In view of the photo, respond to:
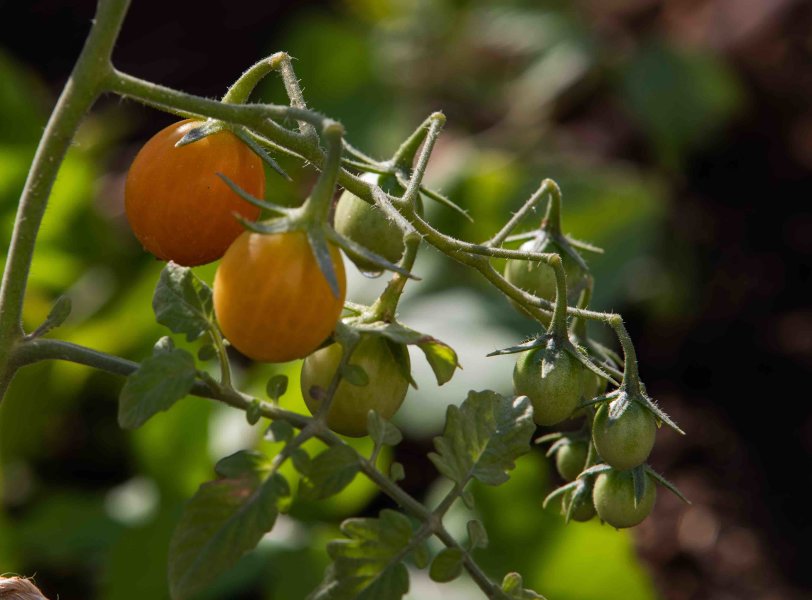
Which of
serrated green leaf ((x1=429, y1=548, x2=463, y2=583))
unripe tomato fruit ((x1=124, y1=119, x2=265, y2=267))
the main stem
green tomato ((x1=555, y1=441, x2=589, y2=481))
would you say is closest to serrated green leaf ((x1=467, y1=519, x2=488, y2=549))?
serrated green leaf ((x1=429, y1=548, x2=463, y2=583))

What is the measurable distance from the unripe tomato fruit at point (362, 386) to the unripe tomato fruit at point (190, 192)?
15cm

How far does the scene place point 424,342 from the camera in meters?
0.91

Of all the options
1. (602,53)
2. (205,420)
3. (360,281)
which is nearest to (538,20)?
(602,53)

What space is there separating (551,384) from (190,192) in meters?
0.38

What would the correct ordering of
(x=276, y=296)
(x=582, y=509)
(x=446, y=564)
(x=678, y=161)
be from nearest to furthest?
1. (x=276, y=296)
2. (x=446, y=564)
3. (x=582, y=509)
4. (x=678, y=161)

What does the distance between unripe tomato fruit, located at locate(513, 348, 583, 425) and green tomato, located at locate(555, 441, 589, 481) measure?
0.51 ft

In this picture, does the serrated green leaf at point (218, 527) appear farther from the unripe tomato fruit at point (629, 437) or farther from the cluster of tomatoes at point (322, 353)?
the unripe tomato fruit at point (629, 437)

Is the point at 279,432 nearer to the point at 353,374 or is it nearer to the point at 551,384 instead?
the point at 353,374

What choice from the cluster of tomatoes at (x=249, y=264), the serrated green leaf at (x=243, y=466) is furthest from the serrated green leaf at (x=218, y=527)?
the cluster of tomatoes at (x=249, y=264)

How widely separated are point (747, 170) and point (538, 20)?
45.6 inches

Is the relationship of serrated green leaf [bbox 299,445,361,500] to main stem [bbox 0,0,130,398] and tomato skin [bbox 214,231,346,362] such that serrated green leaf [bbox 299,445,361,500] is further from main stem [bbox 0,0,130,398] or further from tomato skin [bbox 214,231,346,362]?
main stem [bbox 0,0,130,398]

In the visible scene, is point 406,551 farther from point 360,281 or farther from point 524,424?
point 360,281

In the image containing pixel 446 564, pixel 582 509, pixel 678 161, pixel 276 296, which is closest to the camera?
pixel 276 296

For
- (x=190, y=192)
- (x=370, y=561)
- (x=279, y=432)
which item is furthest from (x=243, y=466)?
(x=190, y=192)
